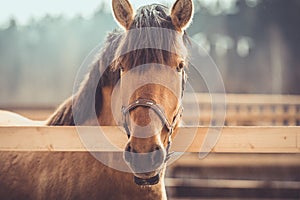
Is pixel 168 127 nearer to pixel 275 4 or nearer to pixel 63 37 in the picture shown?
pixel 275 4

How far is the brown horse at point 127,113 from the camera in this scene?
207 centimetres

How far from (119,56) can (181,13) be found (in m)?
0.37

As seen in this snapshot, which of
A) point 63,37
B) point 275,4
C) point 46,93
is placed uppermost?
point 275,4

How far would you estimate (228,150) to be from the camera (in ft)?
8.50

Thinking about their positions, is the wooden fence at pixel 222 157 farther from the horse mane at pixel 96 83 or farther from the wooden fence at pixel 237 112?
the wooden fence at pixel 237 112

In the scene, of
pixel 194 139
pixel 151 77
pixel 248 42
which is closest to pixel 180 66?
pixel 151 77

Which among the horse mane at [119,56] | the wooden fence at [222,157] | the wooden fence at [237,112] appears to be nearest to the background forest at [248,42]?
the wooden fence at [237,112]

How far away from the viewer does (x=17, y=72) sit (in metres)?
31.4

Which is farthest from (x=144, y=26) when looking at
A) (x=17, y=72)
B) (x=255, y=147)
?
(x=17, y=72)

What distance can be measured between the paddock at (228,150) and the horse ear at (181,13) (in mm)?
546

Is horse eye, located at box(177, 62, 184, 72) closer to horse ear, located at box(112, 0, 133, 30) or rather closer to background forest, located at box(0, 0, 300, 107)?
horse ear, located at box(112, 0, 133, 30)

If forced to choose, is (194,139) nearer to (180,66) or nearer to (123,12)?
(180,66)

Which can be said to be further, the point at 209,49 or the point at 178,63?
the point at 209,49

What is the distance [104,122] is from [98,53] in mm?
392
